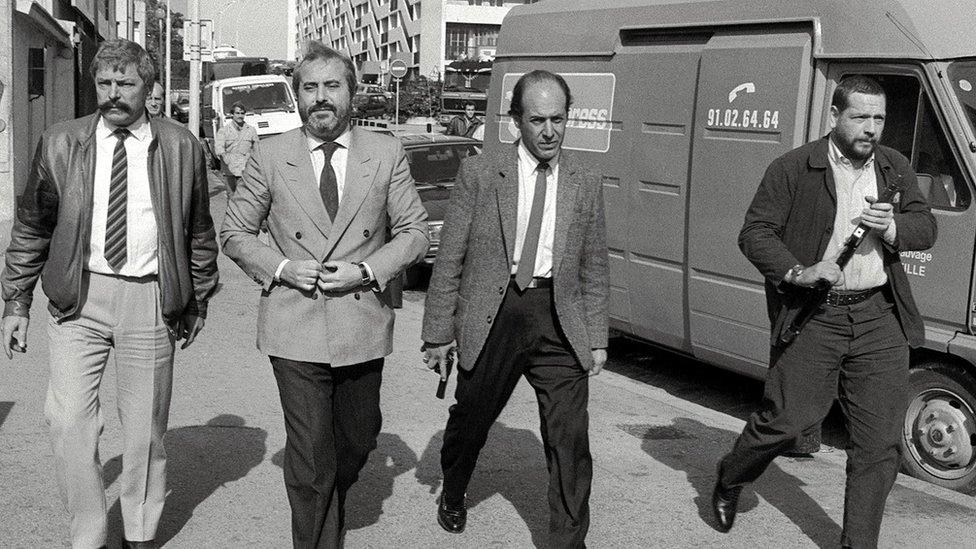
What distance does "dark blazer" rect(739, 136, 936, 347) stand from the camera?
4.64 meters

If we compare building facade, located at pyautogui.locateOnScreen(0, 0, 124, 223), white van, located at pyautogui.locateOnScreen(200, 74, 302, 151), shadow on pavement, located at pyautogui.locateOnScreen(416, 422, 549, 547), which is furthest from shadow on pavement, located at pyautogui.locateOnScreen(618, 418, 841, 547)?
white van, located at pyautogui.locateOnScreen(200, 74, 302, 151)

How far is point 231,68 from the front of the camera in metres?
49.2

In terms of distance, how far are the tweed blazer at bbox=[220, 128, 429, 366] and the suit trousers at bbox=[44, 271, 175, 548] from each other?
0.42 metres

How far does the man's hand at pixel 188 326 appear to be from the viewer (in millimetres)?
4570

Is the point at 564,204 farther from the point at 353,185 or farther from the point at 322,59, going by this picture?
the point at 322,59

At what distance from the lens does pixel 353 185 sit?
4.36m

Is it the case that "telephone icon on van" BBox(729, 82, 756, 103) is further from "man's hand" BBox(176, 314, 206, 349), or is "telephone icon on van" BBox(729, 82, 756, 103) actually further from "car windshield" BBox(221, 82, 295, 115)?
"car windshield" BBox(221, 82, 295, 115)

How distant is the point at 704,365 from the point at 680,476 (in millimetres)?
3867

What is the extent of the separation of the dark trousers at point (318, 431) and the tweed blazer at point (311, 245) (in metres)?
0.09

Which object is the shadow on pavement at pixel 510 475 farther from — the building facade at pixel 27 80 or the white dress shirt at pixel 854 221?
the building facade at pixel 27 80

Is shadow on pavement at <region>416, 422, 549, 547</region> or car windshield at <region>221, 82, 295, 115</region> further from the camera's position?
car windshield at <region>221, 82, 295, 115</region>

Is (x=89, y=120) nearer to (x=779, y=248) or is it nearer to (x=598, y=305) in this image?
(x=598, y=305)

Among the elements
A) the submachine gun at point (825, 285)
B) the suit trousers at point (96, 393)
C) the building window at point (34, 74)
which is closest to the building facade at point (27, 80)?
the building window at point (34, 74)

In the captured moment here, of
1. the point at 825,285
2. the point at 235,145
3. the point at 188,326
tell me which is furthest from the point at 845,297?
the point at 235,145
